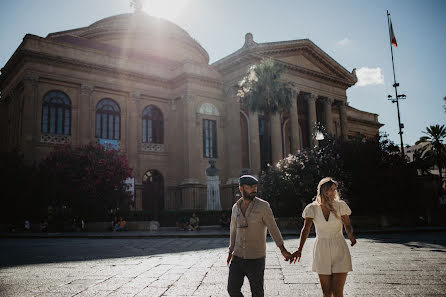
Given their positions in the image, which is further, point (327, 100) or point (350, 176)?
point (327, 100)

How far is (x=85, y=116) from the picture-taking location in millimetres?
28953

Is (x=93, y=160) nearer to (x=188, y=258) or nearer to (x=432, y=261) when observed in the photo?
(x=188, y=258)

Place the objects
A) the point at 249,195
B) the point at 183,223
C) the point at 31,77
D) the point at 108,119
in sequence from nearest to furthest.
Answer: the point at 249,195, the point at 183,223, the point at 31,77, the point at 108,119

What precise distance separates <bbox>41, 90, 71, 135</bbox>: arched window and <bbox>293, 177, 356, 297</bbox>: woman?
26584 mm

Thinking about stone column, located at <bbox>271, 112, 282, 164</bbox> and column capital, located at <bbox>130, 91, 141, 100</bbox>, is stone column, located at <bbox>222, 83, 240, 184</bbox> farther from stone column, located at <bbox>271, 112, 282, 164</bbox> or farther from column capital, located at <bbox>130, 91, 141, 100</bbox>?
column capital, located at <bbox>130, 91, 141, 100</bbox>

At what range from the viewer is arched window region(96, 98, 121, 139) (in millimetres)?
30062

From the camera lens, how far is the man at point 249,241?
391 cm

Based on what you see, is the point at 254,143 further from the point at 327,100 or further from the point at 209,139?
the point at 327,100

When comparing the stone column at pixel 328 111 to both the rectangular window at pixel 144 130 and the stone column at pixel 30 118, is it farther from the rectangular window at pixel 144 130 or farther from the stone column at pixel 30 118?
the stone column at pixel 30 118

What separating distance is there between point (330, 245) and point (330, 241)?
0.05 meters

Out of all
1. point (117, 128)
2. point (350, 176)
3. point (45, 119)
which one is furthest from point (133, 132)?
point (350, 176)

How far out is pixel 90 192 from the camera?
74.8 feet

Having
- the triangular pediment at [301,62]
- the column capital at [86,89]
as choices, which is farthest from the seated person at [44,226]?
the triangular pediment at [301,62]

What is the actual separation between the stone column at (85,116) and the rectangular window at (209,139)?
905 centimetres
